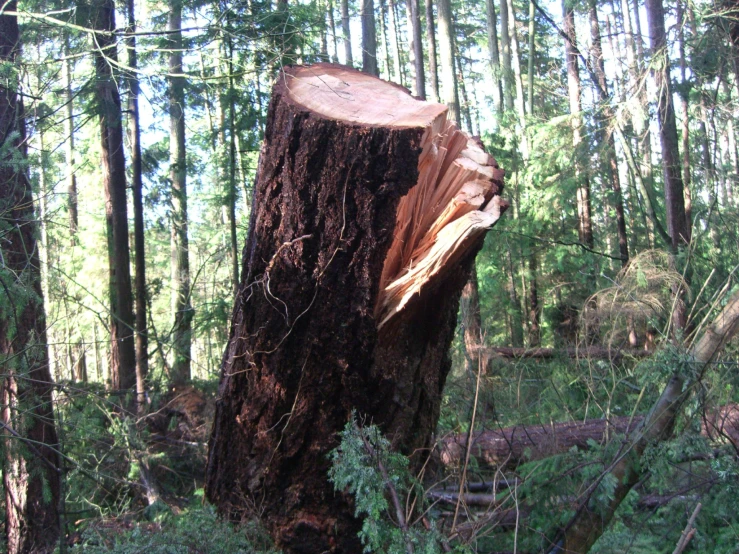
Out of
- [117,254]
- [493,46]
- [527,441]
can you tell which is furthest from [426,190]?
[493,46]

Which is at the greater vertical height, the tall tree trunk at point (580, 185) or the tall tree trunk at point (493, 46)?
the tall tree trunk at point (493, 46)

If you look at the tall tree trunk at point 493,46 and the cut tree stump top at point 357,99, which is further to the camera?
the tall tree trunk at point 493,46

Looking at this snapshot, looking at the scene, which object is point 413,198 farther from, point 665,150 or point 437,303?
point 665,150

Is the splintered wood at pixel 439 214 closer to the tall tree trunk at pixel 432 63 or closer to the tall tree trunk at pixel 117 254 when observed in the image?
the tall tree trunk at pixel 117 254

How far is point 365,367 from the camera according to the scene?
9.66 ft

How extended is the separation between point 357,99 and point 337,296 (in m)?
1.09

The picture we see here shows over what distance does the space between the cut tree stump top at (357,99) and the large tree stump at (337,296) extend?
0.05 ft

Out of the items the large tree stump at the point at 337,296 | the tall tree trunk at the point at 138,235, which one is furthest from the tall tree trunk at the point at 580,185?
the large tree stump at the point at 337,296

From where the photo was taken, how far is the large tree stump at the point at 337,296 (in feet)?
9.39

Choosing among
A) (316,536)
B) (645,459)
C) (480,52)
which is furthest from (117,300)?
(480,52)

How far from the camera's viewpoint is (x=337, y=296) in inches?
114

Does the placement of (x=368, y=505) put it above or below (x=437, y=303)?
below

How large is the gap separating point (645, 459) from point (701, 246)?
5.69 meters

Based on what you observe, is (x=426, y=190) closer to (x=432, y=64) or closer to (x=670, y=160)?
(x=670, y=160)
